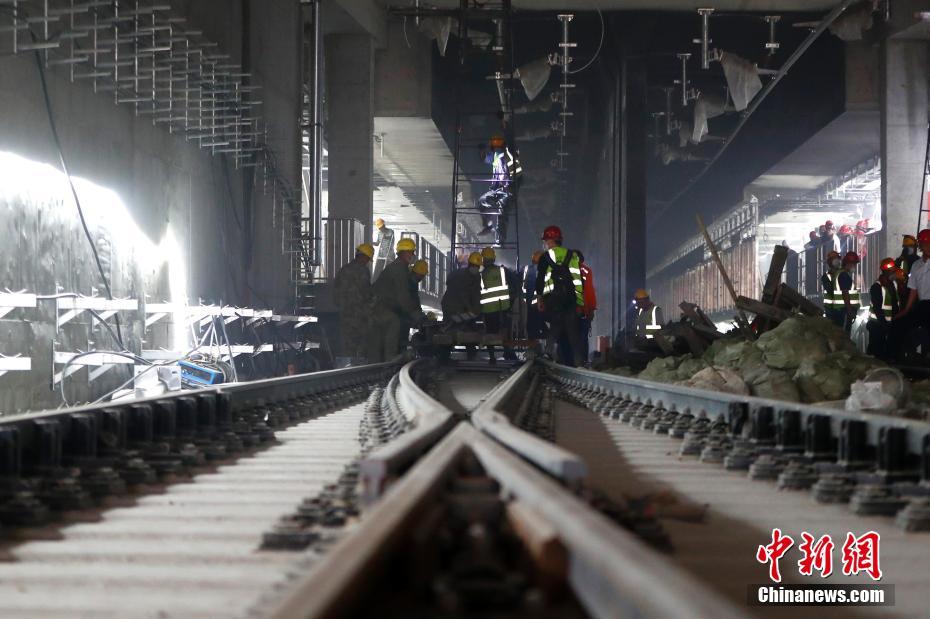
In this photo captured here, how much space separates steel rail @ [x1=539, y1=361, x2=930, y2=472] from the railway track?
2cm

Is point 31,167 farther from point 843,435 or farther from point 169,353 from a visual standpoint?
point 843,435

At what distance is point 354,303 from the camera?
1598 centimetres

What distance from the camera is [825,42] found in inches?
1027

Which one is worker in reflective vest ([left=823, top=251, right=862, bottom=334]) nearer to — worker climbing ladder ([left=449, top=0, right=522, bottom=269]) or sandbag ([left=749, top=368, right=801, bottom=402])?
worker climbing ladder ([left=449, top=0, right=522, bottom=269])

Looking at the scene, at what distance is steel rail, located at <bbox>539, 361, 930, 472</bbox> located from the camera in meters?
3.98

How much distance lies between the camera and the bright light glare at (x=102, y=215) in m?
9.55

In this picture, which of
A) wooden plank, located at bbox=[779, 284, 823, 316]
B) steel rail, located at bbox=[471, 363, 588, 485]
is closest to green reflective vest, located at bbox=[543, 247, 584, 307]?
wooden plank, located at bbox=[779, 284, 823, 316]

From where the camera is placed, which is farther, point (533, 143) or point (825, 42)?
point (533, 143)

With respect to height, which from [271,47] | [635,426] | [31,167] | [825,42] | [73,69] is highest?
[825,42]

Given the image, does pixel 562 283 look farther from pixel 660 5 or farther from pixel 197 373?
pixel 660 5

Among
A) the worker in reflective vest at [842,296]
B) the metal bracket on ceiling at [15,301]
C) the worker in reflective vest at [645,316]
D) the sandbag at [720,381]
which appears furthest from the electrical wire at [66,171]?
the worker in reflective vest at [842,296]

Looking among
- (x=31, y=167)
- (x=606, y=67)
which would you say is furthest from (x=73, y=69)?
(x=606, y=67)

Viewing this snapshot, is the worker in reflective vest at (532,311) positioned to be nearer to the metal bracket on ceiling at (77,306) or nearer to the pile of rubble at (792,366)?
the pile of rubble at (792,366)

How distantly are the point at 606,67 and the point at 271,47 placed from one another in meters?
Answer: 11.6
